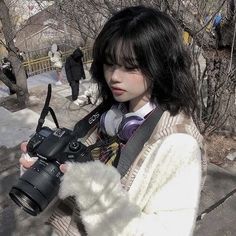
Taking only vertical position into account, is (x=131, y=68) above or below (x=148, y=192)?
above

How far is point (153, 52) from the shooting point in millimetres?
1285

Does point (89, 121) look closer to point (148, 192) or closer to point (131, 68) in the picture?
point (131, 68)

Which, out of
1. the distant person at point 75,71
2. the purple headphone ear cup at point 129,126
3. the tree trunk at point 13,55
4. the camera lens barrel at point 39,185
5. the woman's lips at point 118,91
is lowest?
the distant person at point 75,71

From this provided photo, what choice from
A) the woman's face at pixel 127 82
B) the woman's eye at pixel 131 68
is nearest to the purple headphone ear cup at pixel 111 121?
the woman's face at pixel 127 82

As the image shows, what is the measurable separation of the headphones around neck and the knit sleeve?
0.69ft

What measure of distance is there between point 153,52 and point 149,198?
1.68 ft

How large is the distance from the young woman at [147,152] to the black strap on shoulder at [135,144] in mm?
32

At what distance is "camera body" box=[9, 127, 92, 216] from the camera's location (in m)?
1.27

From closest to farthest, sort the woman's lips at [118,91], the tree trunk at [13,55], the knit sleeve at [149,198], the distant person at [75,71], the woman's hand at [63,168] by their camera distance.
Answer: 1. the knit sleeve at [149,198]
2. the woman's hand at [63,168]
3. the woman's lips at [118,91]
4. the tree trunk at [13,55]
5. the distant person at [75,71]

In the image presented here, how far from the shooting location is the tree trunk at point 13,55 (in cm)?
672

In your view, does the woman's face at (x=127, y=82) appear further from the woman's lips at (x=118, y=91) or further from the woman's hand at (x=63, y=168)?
the woman's hand at (x=63, y=168)

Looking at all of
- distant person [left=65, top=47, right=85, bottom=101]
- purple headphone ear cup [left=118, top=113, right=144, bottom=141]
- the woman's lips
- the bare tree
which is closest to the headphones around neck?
purple headphone ear cup [left=118, top=113, right=144, bottom=141]

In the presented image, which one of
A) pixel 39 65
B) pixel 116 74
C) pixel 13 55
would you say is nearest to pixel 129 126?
pixel 116 74

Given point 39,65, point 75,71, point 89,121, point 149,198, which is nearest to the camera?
point 149,198
